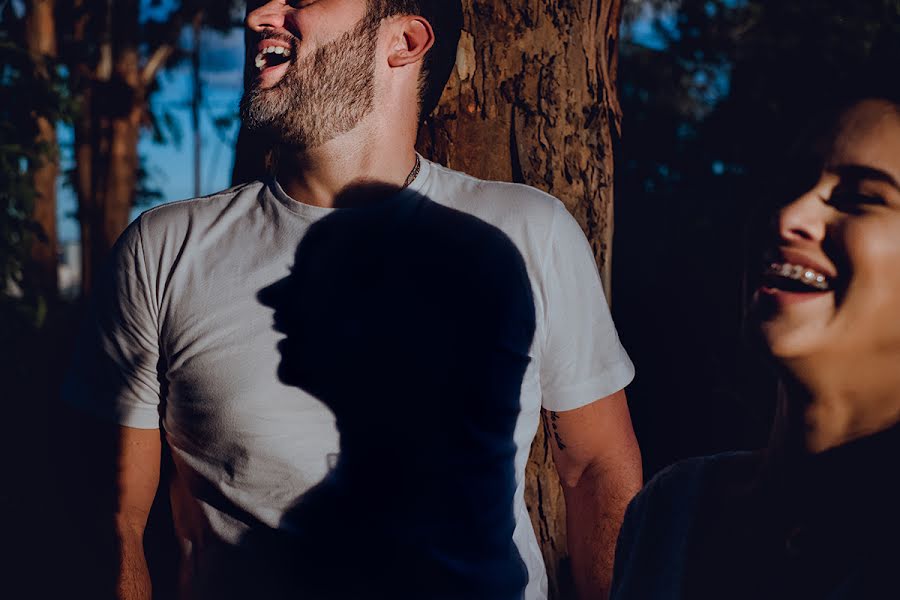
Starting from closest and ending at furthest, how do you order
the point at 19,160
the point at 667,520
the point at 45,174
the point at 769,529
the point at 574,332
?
the point at 769,529, the point at 667,520, the point at 574,332, the point at 19,160, the point at 45,174

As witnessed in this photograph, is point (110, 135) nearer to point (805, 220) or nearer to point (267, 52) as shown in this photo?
point (267, 52)

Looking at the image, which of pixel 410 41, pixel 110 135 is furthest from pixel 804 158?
pixel 110 135

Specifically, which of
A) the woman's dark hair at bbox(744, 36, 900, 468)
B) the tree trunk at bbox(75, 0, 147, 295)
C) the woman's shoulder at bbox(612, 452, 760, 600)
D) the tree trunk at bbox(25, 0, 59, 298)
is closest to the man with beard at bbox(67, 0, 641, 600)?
the woman's shoulder at bbox(612, 452, 760, 600)

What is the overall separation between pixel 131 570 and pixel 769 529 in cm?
167

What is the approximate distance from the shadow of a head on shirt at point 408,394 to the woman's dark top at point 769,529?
60 cm

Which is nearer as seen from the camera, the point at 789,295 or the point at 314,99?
the point at 789,295

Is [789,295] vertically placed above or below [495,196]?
above

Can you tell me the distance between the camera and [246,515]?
2.02 m

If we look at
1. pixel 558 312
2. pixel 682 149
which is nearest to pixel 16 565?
pixel 558 312

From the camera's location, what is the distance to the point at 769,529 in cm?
127

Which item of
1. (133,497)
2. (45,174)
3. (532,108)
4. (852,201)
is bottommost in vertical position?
(45,174)

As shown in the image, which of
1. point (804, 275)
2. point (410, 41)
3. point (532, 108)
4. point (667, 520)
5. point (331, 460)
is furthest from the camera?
point (532, 108)

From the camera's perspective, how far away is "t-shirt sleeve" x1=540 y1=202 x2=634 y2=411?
2.11m

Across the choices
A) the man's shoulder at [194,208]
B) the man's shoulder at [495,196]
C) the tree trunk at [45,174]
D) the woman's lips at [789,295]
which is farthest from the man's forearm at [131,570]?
the tree trunk at [45,174]
